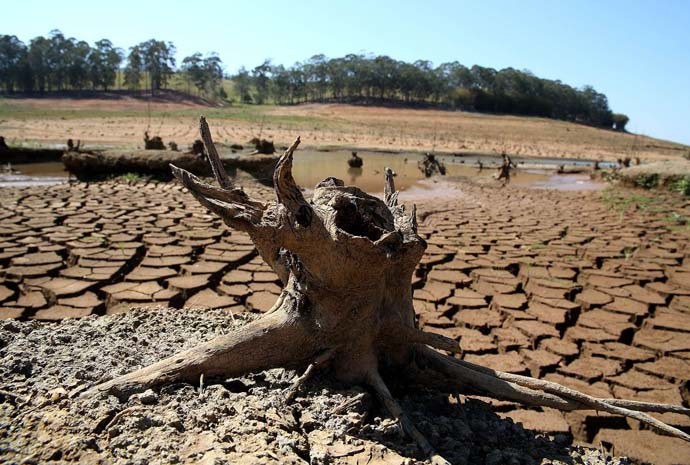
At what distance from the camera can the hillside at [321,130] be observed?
63.9ft

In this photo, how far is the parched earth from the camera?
58.9 inches

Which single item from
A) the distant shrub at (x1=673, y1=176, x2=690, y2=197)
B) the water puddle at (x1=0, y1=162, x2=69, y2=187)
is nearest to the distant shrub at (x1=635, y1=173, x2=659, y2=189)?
the distant shrub at (x1=673, y1=176, x2=690, y2=197)

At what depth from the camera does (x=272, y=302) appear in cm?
345

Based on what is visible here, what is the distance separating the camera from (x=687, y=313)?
360 centimetres

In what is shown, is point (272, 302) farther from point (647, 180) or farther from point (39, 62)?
point (39, 62)

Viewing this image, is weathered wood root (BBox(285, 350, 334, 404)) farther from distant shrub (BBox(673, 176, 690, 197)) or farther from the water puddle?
distant shrub (BBox(673, 176, 690, 197))

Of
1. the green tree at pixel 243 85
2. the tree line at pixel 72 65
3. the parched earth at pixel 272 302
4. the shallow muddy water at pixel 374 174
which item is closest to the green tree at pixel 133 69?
the tree line at pixel 72 65

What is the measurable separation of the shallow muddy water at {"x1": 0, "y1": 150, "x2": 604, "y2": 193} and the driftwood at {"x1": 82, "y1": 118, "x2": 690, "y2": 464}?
7.31m

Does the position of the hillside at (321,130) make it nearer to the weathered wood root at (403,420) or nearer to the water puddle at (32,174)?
the water puddle at (32,174)

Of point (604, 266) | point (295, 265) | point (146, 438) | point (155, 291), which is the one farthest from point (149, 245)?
Answer: point (604, 266)

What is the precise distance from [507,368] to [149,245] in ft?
11.0

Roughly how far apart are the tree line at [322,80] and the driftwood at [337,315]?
48.8 m

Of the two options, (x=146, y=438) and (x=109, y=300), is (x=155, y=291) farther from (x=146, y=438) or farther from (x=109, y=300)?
(x=146, y=438)

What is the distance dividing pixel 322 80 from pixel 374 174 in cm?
4770
